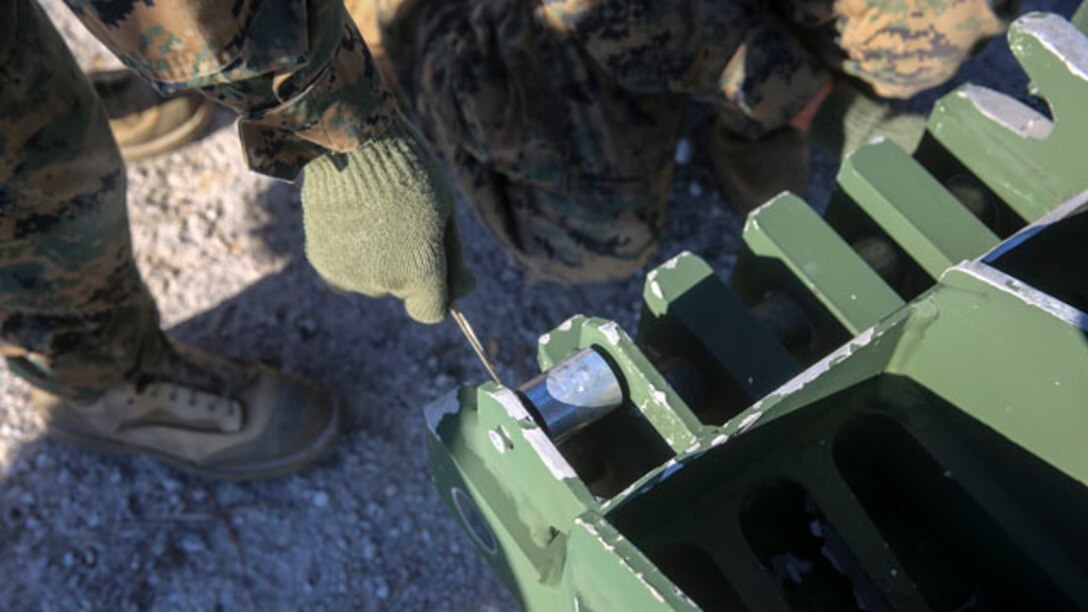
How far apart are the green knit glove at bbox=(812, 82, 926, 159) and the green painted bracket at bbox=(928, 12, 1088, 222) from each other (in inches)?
38.4

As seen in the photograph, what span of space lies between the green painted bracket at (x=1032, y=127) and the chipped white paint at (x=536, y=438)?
2.52 ft

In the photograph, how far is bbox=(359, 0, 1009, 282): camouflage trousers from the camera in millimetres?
2066

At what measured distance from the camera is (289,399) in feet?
7.14

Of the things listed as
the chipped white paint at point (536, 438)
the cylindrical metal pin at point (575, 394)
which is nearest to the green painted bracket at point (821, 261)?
the cylindrical metal pin at point (575, 394)

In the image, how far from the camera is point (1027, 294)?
1.01m

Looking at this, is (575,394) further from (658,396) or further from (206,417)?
(206,417)

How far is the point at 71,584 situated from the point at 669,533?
4.72 feet

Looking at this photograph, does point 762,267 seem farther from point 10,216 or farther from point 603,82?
point 10,216

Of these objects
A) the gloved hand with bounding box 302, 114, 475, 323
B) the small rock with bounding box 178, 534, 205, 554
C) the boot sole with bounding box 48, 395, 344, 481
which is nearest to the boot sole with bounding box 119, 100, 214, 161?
the boot sole with bounding box 48, 395, 344, 481

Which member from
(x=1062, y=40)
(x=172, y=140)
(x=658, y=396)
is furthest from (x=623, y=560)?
(x=172, y=140)

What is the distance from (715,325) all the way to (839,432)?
0.19m

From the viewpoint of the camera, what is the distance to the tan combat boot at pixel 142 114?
2512mm

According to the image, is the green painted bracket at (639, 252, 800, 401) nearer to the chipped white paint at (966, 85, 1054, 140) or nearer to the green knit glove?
the chipped white paint at (966, 85, 1054, 140)

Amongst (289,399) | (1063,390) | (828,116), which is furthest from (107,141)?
(828,116)
